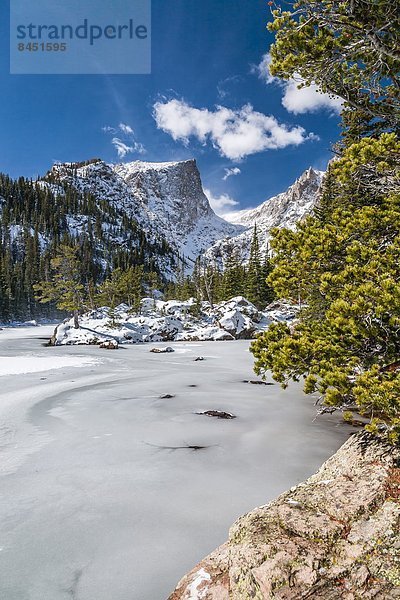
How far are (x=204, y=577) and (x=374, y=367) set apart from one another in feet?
8.84

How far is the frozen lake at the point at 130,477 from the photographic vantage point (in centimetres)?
281

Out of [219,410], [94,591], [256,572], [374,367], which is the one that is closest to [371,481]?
[374,367]

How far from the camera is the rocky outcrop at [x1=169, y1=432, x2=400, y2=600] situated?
215cm

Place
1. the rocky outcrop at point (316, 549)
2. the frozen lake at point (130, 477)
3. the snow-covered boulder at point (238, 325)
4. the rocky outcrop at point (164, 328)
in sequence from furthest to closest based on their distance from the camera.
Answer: the snow-covered boulder at point (238, 325)
the rocky outcrop at point (164, 328)
the frozen lake at point (130, 477)
the rocky outcrop at point (316, 549)

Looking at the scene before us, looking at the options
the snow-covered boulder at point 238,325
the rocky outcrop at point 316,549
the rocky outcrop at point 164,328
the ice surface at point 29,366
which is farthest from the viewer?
the snow-covered boulder at point 238,325

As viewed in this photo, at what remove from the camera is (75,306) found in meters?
30.9

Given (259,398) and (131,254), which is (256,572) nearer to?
(259,398)

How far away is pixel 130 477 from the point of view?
4.32m

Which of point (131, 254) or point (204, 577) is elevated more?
point (131, 254)

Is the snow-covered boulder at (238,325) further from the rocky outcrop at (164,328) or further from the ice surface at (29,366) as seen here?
the ice surface at (29,366)

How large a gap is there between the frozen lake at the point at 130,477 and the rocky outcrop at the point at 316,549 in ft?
2.00

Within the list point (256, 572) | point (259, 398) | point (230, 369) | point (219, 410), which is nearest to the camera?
point (256, 572)

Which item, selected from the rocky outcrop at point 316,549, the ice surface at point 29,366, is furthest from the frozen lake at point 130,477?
the ice surface at point 29,366

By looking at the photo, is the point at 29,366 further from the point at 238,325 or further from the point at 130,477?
the point at 238,325
